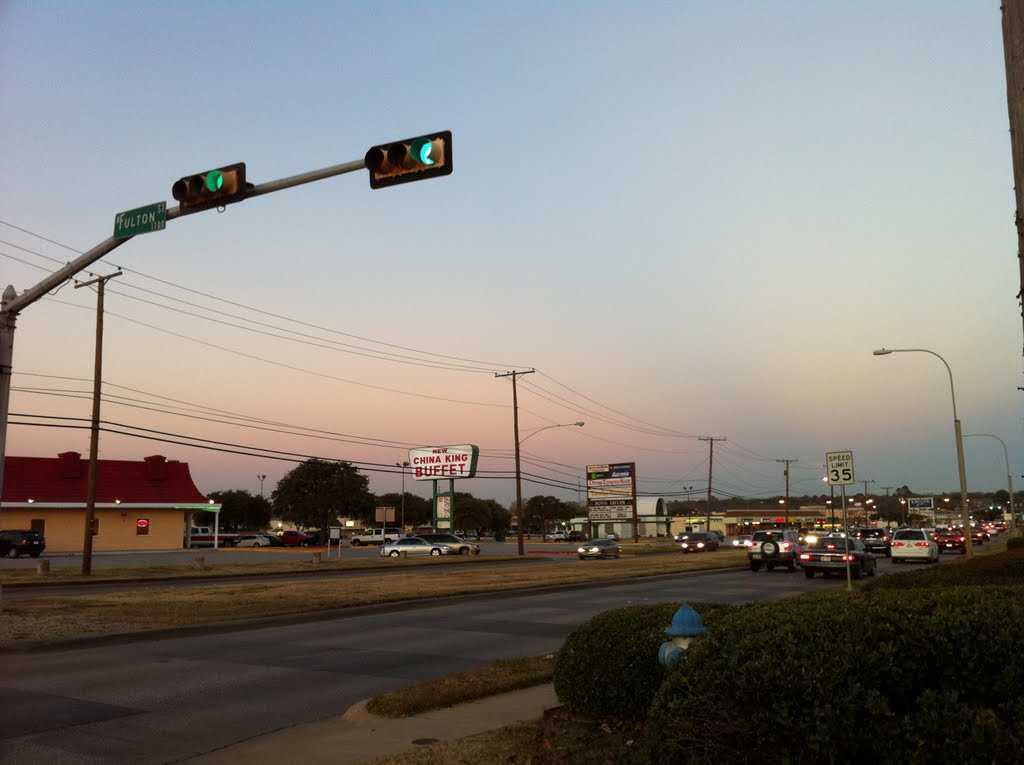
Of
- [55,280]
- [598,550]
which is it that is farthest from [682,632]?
[598,550]

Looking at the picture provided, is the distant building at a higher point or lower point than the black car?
higher

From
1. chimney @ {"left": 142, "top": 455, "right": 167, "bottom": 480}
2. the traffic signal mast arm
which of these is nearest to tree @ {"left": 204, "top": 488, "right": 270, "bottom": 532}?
chimney @ {"left": 142, "top": 455, "right": 167, "bottom": 480}

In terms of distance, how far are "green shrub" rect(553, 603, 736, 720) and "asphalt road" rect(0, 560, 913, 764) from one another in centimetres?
14

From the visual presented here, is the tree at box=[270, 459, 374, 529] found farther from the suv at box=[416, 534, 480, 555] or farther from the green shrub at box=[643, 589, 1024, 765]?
the green shrub at box=[643, 589, 1024, 765]

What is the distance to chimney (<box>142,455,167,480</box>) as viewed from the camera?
63.9 meters

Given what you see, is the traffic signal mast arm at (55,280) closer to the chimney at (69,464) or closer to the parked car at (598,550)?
the parked car at (598,550)

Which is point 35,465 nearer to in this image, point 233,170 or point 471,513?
point 233,170

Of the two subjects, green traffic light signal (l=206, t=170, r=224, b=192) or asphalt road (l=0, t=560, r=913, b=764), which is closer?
asphalt road (l=0, t=560, r=913, b=764)

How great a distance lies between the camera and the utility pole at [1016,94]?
6.71 meters

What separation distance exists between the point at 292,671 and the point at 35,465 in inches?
2221

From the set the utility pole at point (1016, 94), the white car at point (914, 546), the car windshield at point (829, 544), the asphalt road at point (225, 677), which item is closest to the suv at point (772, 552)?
the car windshield at point (829, 544)

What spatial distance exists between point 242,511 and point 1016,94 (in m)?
133

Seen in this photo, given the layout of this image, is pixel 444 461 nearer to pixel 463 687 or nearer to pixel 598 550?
pixel 598 550

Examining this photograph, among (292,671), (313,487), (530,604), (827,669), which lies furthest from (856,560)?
(313,487)
